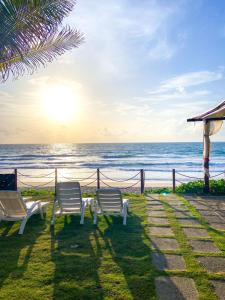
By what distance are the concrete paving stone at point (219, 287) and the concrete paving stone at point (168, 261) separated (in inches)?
22.5

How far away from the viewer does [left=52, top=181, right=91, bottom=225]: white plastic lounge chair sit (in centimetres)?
806

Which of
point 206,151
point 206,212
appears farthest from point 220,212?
point 206,151

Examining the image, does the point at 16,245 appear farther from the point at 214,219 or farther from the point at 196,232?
the point at 214,219

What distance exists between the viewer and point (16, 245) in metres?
6.24

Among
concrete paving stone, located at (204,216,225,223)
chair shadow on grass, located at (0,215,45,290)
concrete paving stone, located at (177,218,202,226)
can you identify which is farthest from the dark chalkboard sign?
concrete paving stone, located at (204,216,225,223)

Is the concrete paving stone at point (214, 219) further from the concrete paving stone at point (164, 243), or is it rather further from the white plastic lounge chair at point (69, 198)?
the white plastic lounge chair at point (69, 198)

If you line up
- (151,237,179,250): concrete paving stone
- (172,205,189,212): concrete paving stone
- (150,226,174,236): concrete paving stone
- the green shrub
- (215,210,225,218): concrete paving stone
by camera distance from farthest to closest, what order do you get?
the green shrub < (172,205,189,212): concrete paving stone < (215,210,225,218): concrete paving stone < (150,226,174,236): concrete paving stone < (151,237,179,250): concrete paving stone

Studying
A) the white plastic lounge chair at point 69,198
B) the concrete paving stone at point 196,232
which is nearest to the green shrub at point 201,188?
the concrete paving stone at point 196,232

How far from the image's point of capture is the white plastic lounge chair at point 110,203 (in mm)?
7891

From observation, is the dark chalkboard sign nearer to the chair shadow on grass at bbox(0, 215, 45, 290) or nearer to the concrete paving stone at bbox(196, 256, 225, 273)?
the chair shadow on grass at bbox(0, 215, 45, 290)

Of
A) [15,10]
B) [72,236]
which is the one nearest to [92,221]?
[72,236]

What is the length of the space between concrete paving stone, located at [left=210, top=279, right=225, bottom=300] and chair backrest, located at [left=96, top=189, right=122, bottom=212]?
12.1 feet

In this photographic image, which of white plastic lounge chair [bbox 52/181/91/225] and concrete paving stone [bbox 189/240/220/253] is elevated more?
white plastic lounge chair [bbox 52/181/91/225]

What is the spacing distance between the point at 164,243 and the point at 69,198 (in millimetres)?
2954
